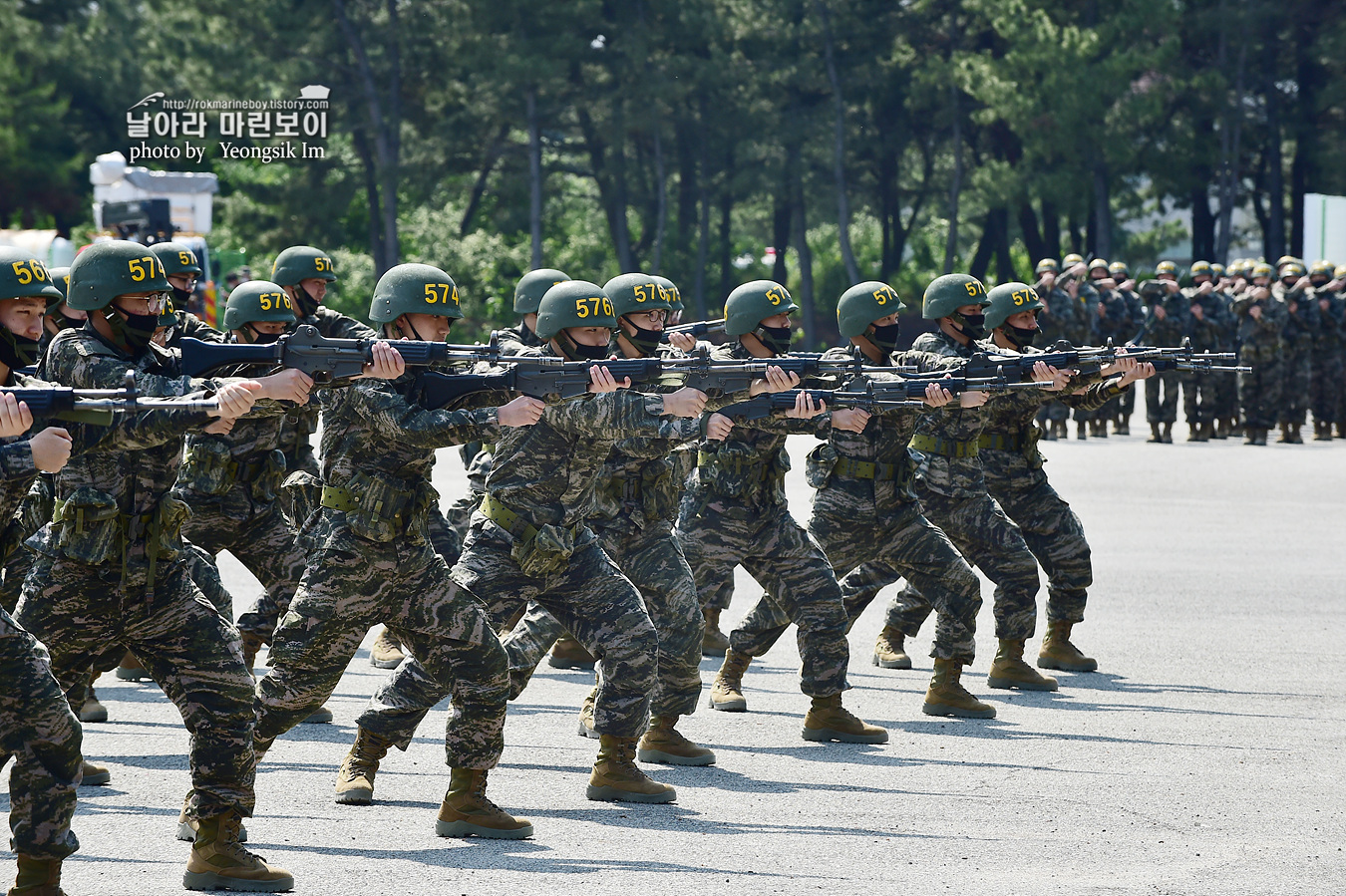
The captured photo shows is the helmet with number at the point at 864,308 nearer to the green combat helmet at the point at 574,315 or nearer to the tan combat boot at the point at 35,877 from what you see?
the green combat helmet at the point at 574,315

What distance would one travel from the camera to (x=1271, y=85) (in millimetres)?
39875

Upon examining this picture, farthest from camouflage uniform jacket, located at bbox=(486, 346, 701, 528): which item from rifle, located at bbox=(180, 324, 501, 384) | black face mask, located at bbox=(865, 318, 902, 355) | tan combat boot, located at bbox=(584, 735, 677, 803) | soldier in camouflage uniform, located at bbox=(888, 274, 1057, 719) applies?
soldier in camouflage uniform, located at bbox=(888, 274, 1057, 719)

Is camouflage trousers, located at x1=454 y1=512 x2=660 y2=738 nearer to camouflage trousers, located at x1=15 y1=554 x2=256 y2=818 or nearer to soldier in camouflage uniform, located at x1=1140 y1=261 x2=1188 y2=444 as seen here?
camouflage trousers, located at x1=15 y1=554 x2=256 y2=818

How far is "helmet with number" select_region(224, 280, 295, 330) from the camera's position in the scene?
28.0 feet

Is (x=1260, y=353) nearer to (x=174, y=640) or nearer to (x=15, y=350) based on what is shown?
(x=174, y=640)

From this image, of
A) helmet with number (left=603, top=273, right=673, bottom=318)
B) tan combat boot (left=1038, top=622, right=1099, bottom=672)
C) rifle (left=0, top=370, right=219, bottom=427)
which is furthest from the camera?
tan combat boot (left=1038, top=622, right=1099, bottom=672)

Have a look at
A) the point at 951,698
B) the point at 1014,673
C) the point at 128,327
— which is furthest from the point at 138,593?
the point at 1014,673

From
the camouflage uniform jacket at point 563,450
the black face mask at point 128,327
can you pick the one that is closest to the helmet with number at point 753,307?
the camouflage uniform jacket at point 563,450

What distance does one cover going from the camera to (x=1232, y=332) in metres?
23.5

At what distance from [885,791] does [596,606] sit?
4.85 feet

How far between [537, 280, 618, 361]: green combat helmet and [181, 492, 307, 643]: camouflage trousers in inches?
89.1

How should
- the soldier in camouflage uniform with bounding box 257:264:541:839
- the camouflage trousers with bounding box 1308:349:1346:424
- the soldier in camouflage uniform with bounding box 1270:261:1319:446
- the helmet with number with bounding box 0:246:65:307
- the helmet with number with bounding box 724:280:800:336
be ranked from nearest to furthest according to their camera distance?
the helmet with number with bounding box 0:246:65:307
the soldier in camouflage uniform with bounding box 257:264:541:839
the helmet with number with bounding box 724:280:800:336
the soldier in camouflage uniform with bounding box 1270:261:1319:446
the camouflage trousers with bounding box 1308:349:1346:424


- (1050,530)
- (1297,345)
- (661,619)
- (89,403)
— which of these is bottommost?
(661,619)

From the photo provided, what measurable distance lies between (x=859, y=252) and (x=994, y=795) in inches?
1925
